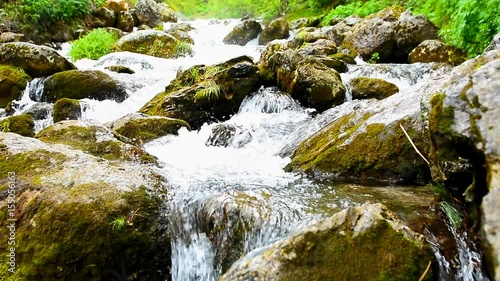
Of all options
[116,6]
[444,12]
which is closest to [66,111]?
[444,12]

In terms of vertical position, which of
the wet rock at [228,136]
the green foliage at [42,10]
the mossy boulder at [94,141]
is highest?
the green foliage at [42,10]

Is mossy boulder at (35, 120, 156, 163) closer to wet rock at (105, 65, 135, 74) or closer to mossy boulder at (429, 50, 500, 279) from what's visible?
mossy boulder at (429, 50, 500, 279)

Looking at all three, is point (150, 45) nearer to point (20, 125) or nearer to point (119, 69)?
point (119, 69)

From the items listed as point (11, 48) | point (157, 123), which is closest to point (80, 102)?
point (157, 123)

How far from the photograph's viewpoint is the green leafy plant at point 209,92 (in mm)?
7129

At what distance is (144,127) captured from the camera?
6074 mm

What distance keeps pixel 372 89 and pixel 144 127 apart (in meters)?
4.51

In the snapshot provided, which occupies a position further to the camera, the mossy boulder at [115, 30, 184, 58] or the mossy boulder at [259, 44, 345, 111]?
the mossy boulder at [115, 30, 184, 58]

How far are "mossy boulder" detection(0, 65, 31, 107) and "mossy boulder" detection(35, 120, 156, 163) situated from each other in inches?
199

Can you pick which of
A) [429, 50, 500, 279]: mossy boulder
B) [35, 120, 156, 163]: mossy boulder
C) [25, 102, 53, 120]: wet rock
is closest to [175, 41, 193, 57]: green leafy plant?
[25, 102, 53, 120]: wet rock

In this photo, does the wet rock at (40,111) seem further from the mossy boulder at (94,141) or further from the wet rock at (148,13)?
the wet rock at (148,13)

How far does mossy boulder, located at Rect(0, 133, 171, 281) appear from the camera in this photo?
287cm

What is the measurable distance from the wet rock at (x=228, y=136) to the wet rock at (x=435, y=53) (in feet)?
18.5

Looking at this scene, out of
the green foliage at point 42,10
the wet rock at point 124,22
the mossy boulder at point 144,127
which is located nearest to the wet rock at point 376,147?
the mossy boulder at point 144,127
